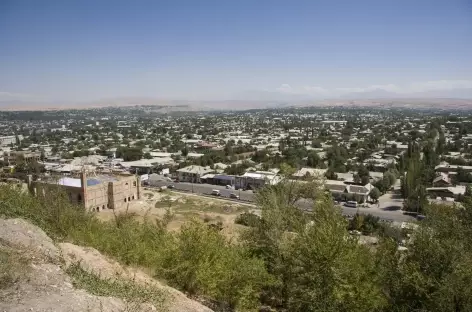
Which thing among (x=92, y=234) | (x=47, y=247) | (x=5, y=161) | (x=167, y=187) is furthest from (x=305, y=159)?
(x=47, y=247)

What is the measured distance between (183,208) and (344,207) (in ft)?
54.9

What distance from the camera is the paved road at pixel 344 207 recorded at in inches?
1460

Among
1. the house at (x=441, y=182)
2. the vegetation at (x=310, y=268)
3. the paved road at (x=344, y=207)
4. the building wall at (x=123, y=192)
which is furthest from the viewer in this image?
the house at (x=441, y=182)

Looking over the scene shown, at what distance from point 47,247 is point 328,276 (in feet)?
28.4

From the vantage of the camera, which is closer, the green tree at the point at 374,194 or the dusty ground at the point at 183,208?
the dusty ground at the point at 183,208

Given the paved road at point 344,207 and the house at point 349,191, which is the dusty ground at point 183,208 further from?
the house at point 349,191

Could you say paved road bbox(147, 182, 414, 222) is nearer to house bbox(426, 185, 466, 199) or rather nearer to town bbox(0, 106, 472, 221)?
town bbox(0, 106, 472, 221)

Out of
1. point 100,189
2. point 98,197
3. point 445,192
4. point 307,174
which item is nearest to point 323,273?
point 307,174

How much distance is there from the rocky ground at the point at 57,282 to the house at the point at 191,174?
42980 mm

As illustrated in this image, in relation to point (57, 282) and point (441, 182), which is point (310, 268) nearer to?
point (57, 282)

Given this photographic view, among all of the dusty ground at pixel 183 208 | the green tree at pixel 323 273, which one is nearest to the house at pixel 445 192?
the dusty ground at pixel 183 208

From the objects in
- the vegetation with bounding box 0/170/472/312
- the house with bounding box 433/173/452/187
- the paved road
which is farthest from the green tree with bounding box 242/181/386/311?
the house with bounding box 433/173/452/187

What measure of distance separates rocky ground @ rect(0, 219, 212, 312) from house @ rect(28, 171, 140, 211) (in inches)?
902

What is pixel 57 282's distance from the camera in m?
9.31
